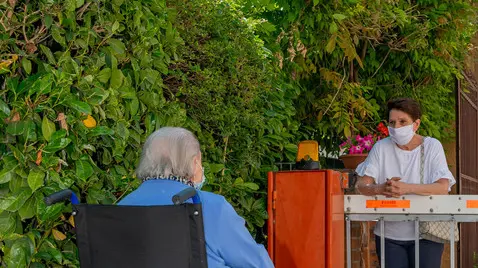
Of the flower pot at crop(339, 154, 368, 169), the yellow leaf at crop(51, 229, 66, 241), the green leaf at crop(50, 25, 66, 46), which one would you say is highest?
the green leaf at crop(50, 25, 66, 46)

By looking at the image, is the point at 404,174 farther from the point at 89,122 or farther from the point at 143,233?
the point at 143,233

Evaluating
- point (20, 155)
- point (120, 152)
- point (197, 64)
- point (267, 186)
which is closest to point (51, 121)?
point (20, 155)

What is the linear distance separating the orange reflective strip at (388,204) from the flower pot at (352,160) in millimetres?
2078

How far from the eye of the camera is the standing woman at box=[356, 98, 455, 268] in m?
4.53

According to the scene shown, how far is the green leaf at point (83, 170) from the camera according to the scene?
3.22 meters

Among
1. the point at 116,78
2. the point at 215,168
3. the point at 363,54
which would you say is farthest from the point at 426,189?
the point at 363,54

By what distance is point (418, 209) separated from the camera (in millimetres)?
4488

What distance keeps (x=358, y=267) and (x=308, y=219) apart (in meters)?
2.23

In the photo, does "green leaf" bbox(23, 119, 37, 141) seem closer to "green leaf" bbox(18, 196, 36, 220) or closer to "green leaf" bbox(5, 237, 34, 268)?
"green leaf" bbox(18, 196, 36, 220)

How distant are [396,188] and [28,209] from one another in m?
2.13

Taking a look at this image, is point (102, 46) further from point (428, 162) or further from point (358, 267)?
point (358, 267)

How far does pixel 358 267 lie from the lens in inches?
262

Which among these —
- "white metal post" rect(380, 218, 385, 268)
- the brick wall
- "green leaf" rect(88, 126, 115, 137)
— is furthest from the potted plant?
"green leaf" rect(88, 126, 115, 137)

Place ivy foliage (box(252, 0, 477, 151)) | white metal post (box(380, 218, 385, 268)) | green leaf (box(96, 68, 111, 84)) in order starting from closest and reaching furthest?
green leaf (box(96, 68, 111, 84)) < white metal post (box(380, 218, 385, 268)) < ivy foliage (box(252, 0, 477, 151))
